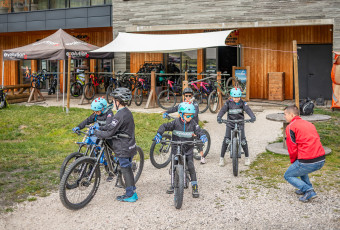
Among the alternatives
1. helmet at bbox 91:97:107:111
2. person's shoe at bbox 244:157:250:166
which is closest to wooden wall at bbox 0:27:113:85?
person's shoe at bbox 244:157:250:166

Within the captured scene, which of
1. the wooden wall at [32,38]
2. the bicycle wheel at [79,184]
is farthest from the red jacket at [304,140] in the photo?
the wooden wall at [32,38]

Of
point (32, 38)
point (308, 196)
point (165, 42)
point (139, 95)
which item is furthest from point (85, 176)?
point (32, 38)

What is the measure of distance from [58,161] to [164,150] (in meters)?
2.23

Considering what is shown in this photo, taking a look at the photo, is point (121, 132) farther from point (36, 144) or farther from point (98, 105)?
point (36, 144)

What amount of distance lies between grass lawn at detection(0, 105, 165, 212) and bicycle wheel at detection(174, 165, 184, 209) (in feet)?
6.99

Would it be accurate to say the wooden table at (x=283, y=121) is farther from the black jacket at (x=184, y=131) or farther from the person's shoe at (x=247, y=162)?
the black jacket at (x=184, y=131)

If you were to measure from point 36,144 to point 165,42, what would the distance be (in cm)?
713

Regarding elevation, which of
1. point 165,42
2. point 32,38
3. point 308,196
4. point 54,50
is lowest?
point 308,196

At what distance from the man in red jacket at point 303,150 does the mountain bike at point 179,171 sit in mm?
1339

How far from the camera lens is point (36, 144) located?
34.2 feet

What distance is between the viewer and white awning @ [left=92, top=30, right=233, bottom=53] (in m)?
14.7

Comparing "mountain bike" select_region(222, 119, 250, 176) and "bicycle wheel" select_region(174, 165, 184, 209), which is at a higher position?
"mountain bike" select_region(222, 119, 250, 176)

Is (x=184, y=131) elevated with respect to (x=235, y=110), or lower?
lower

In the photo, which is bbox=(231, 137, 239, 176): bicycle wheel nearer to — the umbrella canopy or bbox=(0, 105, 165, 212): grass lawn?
bbox=(0, 105, 165, 212): grass lawn
